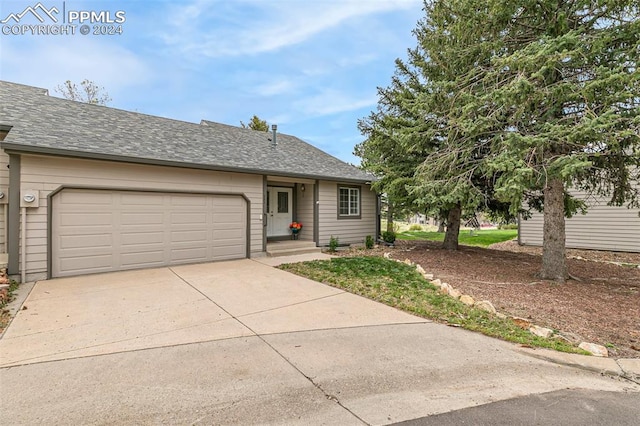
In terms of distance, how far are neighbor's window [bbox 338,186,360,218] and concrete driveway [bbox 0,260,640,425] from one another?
6.78 meters

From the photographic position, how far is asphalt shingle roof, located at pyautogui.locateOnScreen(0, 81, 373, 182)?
669cm

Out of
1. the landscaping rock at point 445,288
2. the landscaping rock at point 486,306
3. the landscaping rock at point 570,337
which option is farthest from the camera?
the landscaping rock at point 445,288

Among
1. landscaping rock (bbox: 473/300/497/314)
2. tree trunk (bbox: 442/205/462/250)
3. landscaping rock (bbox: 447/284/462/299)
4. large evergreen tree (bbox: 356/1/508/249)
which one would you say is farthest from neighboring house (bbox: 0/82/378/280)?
landscaping rock (bbox: 473/300/497/314)

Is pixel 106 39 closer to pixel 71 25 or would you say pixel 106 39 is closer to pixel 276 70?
pixel 71 25

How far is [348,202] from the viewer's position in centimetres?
1182

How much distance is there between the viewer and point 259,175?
9.48 metres

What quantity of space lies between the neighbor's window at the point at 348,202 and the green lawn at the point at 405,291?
2921 millimetres

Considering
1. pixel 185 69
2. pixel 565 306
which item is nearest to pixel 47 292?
pixel 565 306

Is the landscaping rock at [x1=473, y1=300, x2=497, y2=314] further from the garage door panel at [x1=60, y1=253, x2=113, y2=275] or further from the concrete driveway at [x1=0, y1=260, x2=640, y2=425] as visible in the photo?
the garage door panel at [x1=60, y1=253, x2=113, y2=275]

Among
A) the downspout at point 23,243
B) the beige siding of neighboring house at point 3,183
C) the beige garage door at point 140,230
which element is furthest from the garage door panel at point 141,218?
the beige siding of neighboring house at point 3,183

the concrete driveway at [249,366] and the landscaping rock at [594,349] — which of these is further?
the landscaping rock at [594,349]

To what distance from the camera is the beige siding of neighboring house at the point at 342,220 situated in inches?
432

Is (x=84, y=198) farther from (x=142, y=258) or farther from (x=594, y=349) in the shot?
(x=594, y=349)

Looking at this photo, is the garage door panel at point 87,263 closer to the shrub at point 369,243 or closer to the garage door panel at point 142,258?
the garage door panel at point 142,258
